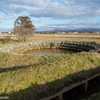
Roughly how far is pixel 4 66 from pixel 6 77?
7.03m

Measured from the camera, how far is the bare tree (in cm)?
4209

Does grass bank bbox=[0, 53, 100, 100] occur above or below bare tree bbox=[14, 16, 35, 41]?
below

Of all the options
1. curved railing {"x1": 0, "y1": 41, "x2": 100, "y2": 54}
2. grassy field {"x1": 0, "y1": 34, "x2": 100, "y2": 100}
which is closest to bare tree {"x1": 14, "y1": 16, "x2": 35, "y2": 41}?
curved railing {"x1": 0, "y1": 41, "x2": 100, "y2": 54}

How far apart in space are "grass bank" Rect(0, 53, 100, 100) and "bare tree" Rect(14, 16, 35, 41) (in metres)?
23.2

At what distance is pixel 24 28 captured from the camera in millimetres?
43094

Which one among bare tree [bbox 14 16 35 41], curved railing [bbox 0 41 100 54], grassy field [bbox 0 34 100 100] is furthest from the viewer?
bare tree [bbox 14 16 35 41]

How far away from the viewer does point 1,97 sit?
11094 mm

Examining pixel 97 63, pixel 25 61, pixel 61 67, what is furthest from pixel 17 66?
pixel 97 63

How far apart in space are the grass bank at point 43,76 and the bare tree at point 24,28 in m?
23.2

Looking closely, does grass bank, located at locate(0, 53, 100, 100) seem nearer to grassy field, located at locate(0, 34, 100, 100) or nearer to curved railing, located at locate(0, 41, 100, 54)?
grassy field, located at locate(0, 34, 100, 100)

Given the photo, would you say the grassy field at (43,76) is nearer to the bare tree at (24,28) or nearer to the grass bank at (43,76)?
the grass bank at (43,76)

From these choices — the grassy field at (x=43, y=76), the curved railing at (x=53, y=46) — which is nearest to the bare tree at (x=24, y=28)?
the curved railing at (x=53, y=46)

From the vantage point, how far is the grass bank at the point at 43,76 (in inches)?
472

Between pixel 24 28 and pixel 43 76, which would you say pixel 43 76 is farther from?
pixel 24 28
